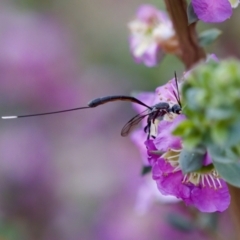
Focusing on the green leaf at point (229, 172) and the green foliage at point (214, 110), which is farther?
the green leaf at point (229, 172)

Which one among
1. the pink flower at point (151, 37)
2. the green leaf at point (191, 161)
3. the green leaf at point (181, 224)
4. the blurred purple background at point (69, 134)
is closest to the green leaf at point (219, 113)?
the green leaf at point (191, 161)

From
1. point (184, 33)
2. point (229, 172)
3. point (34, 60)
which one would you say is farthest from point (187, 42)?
point (34, 60)

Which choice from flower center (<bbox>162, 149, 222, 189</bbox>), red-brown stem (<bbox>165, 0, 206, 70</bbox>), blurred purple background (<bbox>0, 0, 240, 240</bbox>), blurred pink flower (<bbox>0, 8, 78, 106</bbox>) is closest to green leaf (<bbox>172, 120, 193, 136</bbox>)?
flower center (<bbox>162, 149, 222, 189</bbox>)

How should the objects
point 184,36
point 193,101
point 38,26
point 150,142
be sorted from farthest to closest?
point 38,26
point 184,36
point 150,142
point 193,101

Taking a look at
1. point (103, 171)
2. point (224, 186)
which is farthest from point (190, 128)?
point (103, 171)

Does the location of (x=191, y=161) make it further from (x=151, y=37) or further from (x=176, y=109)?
(x=151, y=37)

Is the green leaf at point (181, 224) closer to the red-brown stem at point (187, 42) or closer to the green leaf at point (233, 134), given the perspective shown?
the red-brown stem at point (187, 42)

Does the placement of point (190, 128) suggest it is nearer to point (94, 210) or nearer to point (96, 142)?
point (94, 210)
